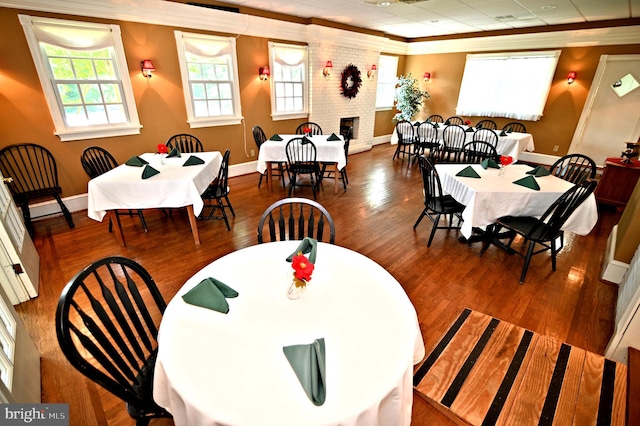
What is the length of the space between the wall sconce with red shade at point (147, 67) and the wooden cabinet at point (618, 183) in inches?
248

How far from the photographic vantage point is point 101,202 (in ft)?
8.91

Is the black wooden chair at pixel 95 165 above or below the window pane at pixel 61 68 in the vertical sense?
below

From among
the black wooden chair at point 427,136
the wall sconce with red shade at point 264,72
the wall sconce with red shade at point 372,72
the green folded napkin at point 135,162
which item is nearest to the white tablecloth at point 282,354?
the green folded napkin at point 135,162

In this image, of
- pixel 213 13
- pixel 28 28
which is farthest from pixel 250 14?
pixel 28 28

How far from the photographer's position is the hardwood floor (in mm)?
1783

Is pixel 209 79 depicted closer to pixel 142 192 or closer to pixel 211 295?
pixel 142 192

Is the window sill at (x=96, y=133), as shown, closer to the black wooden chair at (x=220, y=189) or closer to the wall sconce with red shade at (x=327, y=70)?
the black wooden chair at (x=220, y=189)

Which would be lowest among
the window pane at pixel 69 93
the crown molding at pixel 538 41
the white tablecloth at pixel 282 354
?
the white tablecloth at pixel 282 354

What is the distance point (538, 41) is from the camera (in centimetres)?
583

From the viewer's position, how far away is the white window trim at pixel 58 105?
10.4 feet

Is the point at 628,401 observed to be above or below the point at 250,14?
below

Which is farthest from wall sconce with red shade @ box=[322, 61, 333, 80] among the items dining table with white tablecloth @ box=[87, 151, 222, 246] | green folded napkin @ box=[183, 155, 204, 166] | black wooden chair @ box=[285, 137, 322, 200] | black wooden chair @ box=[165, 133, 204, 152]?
dining table with white tablecloth @ box=[87, 151, 222, 246]

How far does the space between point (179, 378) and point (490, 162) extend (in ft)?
11.5

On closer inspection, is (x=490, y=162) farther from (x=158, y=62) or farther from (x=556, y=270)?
(x=158, y=62)
